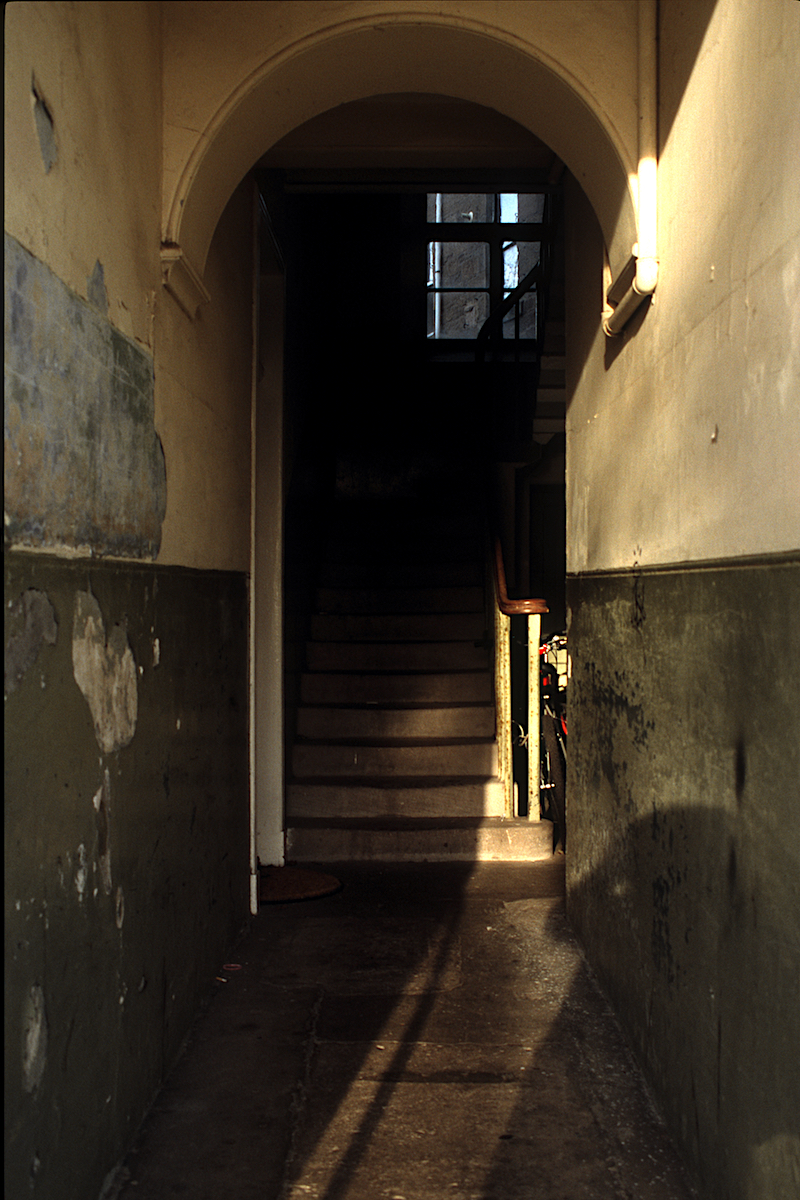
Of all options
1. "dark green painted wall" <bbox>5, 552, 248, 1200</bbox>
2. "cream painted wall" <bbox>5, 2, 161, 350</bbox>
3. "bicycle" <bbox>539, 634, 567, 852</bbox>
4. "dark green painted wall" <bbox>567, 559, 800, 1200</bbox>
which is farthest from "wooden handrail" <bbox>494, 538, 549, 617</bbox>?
"cream painted wall" <bbox>5, 2, 161, 350</bbox>

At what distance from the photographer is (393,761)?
4805 millimetres

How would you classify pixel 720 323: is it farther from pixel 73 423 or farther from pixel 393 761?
pixel 393 761

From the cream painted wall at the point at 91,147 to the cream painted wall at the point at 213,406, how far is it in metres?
0.26

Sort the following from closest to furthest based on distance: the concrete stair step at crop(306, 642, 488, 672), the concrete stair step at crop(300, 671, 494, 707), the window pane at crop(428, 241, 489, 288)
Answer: the concrete stair step at crop(300, 671, 494, 707)
the concrete stair step at crop(306, 642, 488, 672)
the window pane at crop(428, 241, 489, 288)

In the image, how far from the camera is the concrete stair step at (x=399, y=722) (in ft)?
16.7

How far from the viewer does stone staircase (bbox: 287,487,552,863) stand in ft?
14.1

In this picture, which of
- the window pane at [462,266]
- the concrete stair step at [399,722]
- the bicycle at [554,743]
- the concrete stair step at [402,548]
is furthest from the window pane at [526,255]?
the concrete stair step at [399,722]

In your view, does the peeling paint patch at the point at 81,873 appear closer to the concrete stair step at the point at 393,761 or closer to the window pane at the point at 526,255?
the concrete stair step at the point at 393,761

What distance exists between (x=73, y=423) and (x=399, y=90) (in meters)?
1.72

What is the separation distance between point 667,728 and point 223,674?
5.06 ft

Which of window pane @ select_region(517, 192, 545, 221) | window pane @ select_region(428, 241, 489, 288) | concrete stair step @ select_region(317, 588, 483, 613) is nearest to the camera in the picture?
concrete stair step @ select_region(317, 588, 483, 613)

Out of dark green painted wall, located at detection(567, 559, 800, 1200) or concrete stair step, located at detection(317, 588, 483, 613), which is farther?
concrete stair step, located at detection(317, 588, 483, 613)

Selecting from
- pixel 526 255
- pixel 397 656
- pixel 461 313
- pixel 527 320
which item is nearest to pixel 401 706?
pixel 397 656

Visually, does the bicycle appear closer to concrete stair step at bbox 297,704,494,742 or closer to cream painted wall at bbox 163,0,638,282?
concrete stair step at bbox 297,704,494,742
